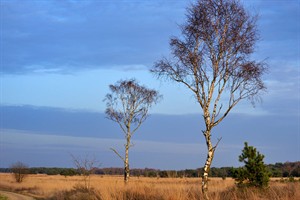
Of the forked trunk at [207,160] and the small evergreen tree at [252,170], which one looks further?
the small evergreen tree at [252,170]

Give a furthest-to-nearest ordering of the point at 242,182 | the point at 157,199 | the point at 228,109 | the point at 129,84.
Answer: the point at 129,84, the point at 242,182, the point at 228,109, the point at 157,199

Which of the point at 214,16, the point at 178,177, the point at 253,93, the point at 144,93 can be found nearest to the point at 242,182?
the point at 178,177

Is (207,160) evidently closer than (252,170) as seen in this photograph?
Yes

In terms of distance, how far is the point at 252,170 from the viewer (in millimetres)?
23625

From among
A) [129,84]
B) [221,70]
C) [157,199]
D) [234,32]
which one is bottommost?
[157,199]

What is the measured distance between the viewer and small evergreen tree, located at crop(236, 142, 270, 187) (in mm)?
23016

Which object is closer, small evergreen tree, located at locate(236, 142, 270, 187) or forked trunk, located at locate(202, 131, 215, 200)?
forked trunk, located at locate(202, 131, 215, 200)

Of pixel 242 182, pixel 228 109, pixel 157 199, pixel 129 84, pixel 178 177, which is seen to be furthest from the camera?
pixel 129 84

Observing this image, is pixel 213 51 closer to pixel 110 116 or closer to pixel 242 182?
pixel 242 182

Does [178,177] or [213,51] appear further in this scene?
[178,177]

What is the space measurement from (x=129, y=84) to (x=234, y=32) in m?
27.1

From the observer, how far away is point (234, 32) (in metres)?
18.8

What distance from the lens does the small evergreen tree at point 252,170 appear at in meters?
23.0

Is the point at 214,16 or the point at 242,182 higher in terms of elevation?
the point at 214,16
